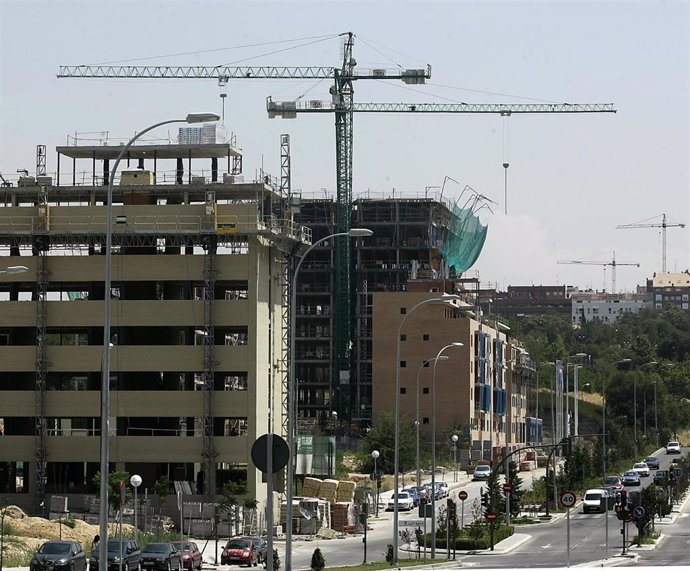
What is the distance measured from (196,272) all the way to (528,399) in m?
113

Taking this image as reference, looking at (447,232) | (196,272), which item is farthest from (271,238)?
(447,232)

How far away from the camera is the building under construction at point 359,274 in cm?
16988

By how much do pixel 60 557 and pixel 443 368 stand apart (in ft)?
332

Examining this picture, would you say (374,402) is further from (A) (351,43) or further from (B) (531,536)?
(B) (531,536)

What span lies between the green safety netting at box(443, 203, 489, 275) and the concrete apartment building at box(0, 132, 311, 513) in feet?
227

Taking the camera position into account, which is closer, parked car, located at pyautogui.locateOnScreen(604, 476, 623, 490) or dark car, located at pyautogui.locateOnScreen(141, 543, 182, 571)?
dark car, located at pyautogui.locateOnScreen(141, 543, 182, 571)

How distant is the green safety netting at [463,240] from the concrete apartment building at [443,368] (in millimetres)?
6865

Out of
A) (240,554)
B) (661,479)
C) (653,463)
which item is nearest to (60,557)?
(240,554)

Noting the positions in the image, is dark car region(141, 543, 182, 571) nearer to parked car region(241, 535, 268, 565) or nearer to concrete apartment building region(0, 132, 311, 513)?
parked car region(241, 535, 268, 565)

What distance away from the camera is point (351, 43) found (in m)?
175

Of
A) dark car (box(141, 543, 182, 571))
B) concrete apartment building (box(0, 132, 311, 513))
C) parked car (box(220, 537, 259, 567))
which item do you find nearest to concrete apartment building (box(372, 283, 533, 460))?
concrete apartment building (box(0, 132, 311, 513))

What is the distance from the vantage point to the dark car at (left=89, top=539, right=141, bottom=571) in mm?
51312

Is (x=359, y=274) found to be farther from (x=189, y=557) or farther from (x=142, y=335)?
(x=189, y=557)

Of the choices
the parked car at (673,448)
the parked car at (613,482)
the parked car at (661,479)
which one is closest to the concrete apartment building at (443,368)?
the parked car at (673,448)
